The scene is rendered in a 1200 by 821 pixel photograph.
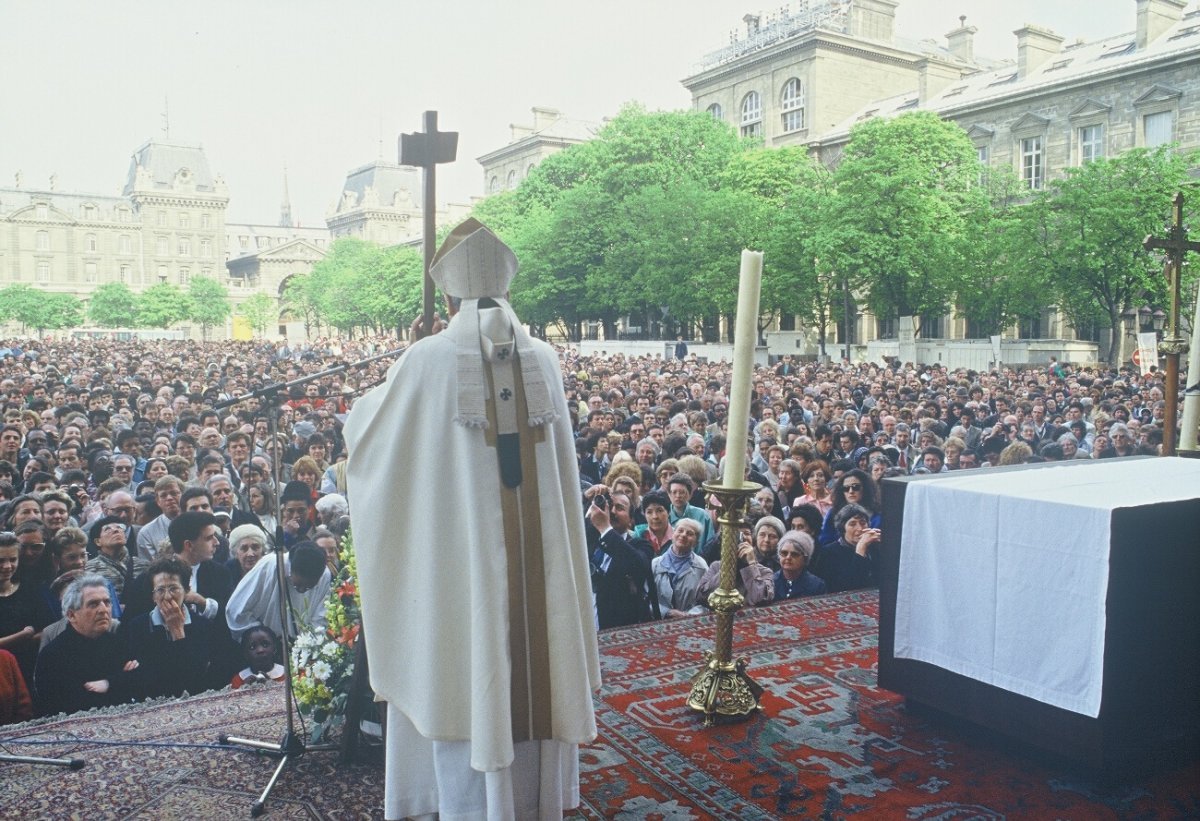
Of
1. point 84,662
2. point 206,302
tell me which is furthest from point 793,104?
point 206,302

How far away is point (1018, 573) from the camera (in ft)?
12.5

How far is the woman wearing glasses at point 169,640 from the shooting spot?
207 inches

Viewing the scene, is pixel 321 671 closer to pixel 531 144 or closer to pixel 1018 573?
pixel 1018 573

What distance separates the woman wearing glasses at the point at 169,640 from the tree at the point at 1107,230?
25.3 metres

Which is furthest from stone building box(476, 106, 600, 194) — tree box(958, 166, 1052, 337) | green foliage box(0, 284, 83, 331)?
tree box(958, 166, 1052, 337)

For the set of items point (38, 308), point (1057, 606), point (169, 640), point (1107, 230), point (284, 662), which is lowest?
point (169, 640)

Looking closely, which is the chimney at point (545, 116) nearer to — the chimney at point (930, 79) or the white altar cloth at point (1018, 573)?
the chimney at point (930, 79)

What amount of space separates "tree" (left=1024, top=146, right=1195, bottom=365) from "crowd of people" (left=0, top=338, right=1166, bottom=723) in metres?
13.7

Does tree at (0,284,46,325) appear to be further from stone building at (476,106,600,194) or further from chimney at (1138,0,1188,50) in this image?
chimney at (1138,0,1188,50)

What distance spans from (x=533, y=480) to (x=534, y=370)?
1.20 feet

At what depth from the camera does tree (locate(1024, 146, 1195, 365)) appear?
25594 mm

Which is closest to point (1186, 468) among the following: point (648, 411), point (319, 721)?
point (319, 721)

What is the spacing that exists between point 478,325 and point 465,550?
29.1 inches

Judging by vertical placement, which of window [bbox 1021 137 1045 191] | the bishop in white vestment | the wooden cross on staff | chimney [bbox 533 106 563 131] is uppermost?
chimney [bbox 533 106 563 131]
